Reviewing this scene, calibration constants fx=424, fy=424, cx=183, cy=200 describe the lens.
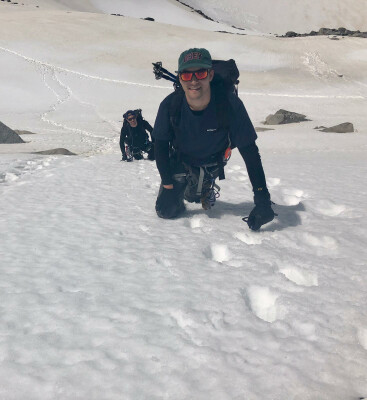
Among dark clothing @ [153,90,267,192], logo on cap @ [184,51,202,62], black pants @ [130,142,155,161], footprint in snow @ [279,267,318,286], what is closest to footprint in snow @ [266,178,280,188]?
dark clothing @ [153,90,267,192]

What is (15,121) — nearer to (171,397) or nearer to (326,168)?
(326,168)

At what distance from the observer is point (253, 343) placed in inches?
84.2

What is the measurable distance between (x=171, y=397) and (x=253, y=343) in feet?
1.83

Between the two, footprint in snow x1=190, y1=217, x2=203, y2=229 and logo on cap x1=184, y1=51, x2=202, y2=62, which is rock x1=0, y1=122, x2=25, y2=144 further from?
logo on cap x1=184, y1=51, x2=202, y2=62

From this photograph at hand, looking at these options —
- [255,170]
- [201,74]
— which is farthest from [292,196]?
[201,74]

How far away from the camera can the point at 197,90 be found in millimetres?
3672

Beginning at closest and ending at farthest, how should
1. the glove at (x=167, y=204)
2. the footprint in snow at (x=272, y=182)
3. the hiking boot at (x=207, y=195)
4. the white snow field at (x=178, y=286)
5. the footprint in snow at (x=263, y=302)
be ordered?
1. the white snow field at (x=178, y=286)
2. the footprint in snow at (x=263, y=302)
3. the glove at (x=167, y=204)
4. the hiking boot at (x=207, y=195)
5. the footprint in snow at (x=272, y=182)

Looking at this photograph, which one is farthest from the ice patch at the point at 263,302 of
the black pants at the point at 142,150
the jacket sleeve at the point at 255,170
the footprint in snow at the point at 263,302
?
the black pants at the point at 142,150

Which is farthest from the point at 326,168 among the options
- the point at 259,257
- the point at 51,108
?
the point at 51,108

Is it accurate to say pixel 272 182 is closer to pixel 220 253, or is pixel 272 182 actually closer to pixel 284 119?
pixel 220 253

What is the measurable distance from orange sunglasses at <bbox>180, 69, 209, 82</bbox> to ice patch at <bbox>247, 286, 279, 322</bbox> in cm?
186

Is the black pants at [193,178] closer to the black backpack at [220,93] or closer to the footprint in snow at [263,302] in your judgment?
the black backpack at [220,93]

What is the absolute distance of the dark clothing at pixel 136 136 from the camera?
361 inches

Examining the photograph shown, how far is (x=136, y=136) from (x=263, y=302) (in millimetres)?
7211
